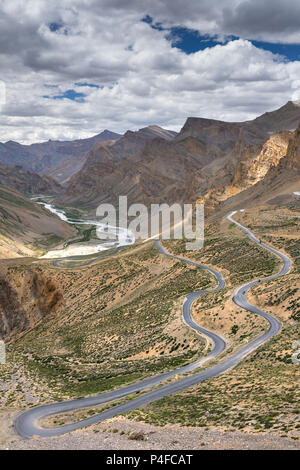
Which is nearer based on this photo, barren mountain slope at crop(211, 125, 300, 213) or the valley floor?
the valley floor

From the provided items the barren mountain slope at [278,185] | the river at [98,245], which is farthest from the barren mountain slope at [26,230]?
the barren mountain slope at [278,185]

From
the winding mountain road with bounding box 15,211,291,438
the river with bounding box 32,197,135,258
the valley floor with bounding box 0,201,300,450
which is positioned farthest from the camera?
the river with bounding box 32,197,135,258

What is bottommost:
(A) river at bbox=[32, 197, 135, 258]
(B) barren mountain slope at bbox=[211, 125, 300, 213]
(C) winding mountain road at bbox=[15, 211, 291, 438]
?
(A) river at bbox=[32, 197, 135, 258]

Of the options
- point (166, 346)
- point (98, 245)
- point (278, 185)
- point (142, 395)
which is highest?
point (278, 185)

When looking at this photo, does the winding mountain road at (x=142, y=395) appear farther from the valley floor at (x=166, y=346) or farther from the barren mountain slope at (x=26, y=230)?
the barren mountain slope at (x=26, y=230)

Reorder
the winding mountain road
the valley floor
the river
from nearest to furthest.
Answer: the valley floor
the winding mountain road
the river

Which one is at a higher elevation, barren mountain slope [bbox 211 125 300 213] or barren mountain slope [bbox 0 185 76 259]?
barren mountain slope [bbox 211 125 300 213]

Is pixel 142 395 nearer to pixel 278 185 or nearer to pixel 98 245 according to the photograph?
pixel 278 185

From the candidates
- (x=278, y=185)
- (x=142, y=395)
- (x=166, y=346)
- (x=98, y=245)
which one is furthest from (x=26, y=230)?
(x=142, y=395)

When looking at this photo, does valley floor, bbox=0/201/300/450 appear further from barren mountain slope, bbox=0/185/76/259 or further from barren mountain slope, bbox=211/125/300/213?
barren mountain slope, bbox=0/185/76/259

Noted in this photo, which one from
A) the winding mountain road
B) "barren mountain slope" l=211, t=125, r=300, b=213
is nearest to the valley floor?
the winding mountain road
